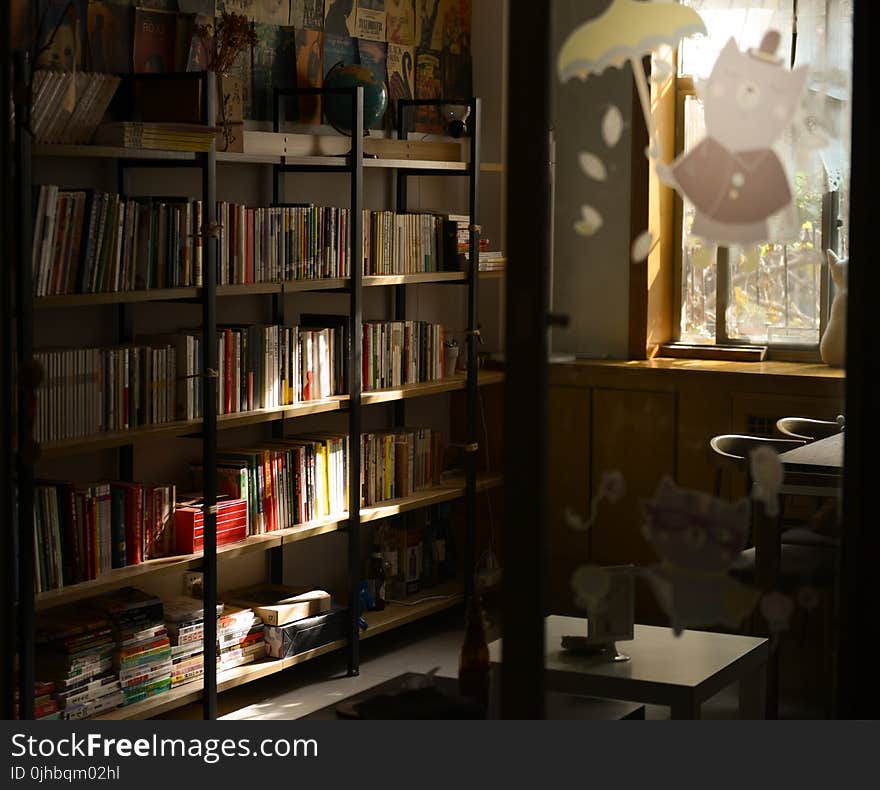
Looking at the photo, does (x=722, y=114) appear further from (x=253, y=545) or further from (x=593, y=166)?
(x=253, y=545)

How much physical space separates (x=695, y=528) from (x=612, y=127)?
2.39 feet

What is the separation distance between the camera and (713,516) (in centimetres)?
242

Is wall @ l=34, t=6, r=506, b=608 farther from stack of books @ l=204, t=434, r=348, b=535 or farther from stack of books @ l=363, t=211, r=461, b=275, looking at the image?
stack of books @ l=363, t=211, r=461, b=275

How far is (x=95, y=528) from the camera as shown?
389 cm

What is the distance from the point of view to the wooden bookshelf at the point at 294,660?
4043 mm

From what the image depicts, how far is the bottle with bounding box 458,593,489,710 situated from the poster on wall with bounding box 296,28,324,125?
2431 mm

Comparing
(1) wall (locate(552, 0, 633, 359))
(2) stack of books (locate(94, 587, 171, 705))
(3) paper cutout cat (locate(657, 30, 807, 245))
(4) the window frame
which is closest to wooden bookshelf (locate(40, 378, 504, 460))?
(2) stack of books (locate(94, 587, 171, 705))

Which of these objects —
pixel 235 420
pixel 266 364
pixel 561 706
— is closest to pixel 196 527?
pixel 235 420

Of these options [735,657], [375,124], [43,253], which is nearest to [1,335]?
[43,253]

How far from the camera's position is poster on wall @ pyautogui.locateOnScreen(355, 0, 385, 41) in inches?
209

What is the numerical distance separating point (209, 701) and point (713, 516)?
227 cm

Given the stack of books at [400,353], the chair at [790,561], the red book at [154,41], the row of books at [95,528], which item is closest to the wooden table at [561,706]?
the chair at [790,561]

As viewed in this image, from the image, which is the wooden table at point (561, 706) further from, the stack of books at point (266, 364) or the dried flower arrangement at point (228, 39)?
the dried flower arrangement at point (228, 39)

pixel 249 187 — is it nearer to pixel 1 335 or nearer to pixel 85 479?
pixel 85 479
